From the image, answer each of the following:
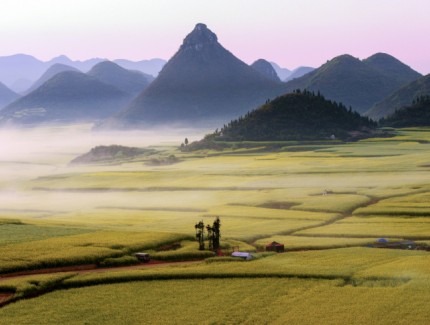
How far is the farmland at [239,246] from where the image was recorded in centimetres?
4844

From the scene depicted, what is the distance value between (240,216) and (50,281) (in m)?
51.4

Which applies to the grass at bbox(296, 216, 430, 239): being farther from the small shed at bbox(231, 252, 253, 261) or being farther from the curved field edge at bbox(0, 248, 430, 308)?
the small shed at bbox(231, 252, 253, 261)

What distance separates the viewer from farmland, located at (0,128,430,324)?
48438 mm

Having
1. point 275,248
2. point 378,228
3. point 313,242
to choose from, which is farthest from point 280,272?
point 378,228

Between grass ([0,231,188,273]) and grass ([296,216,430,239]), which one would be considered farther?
grass ([296,216,430,239])

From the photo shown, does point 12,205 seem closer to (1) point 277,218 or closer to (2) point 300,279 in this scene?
(1) point 277,218

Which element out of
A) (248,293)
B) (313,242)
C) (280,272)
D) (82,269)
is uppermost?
(82,269)

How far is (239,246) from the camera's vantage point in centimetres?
7562

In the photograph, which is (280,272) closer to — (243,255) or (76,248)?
(243,255)

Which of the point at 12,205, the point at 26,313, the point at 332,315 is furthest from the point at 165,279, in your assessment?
the point at 12,205

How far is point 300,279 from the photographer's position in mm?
56375

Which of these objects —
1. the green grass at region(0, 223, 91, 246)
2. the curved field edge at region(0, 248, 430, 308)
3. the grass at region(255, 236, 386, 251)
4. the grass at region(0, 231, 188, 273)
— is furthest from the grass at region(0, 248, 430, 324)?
the green grass at region(0, 223, 91, 246)

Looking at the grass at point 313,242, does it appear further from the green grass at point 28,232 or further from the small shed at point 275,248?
the green grass at point 28,232

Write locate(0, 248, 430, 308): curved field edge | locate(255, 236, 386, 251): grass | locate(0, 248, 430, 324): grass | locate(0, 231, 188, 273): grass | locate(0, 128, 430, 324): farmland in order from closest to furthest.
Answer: locate(0, 248, 430, 324): grass < locate(0, 128, 430, 324): farmland < locate(0, 248, 430, 308): curved field edge < locate(0, 231, 188, 273): grass < locate(255, 236, 386, 251): grass
